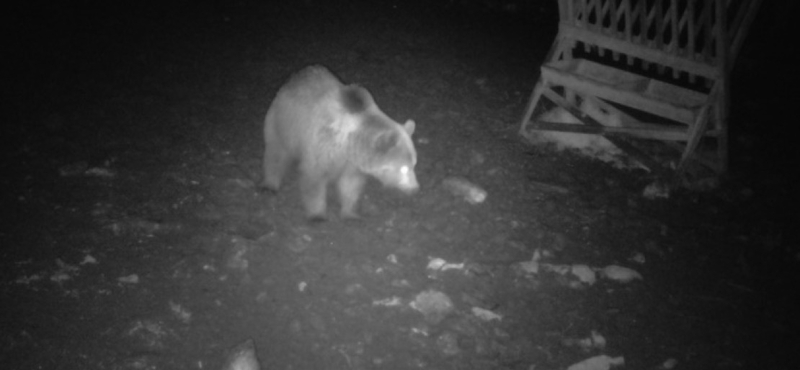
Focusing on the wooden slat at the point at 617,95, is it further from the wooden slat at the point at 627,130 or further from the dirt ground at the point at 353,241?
the dirt ground at the point at 353,241

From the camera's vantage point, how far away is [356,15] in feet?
26.2

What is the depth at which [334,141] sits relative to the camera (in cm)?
427

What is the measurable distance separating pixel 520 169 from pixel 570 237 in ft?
3.27

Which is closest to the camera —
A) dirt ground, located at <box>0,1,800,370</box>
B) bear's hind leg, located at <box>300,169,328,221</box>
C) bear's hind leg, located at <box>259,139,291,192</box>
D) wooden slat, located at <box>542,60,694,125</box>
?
dirt ground, located at <box>0,1,800,370</box>

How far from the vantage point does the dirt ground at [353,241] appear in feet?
12.0

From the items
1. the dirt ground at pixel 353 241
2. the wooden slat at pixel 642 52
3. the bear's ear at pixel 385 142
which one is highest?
the wooden slat at pixel 642 52

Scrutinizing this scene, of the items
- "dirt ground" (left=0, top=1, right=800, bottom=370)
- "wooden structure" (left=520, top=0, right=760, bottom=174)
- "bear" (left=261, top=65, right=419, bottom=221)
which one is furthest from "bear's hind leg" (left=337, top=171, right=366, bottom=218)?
"wooden structure" (left=520, top=0, right=760, bottom=174)

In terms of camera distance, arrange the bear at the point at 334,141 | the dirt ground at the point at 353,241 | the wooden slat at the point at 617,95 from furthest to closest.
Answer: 1. the wooden slat at the point at 617,95
2. the bear at the point at 334,141
3. the dirt ground at the point at 353,241

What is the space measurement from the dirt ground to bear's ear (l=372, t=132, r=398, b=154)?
32.5 inches

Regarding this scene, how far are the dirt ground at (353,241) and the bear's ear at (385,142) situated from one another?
82 cm

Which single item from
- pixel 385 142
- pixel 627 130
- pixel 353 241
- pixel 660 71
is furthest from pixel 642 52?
pixel 353 241

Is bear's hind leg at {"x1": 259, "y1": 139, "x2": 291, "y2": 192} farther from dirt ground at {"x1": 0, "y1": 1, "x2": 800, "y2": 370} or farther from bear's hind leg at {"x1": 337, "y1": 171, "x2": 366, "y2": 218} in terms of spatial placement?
bear's hind leg at {"x1": 337, "y1": 171, "x2": 366, "y2": 218}

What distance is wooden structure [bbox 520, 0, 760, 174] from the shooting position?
4711 mm

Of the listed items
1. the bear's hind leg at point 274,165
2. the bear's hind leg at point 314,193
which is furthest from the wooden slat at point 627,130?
the bear's hind leg at point 274,165
